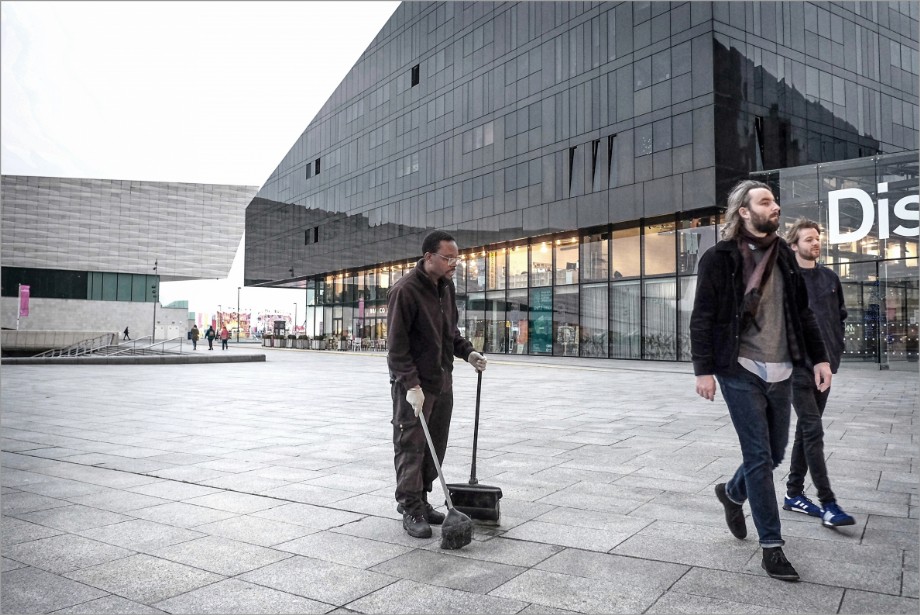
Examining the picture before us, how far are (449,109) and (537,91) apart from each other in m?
6.73

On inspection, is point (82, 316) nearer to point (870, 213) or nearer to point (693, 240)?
point (693, 240)

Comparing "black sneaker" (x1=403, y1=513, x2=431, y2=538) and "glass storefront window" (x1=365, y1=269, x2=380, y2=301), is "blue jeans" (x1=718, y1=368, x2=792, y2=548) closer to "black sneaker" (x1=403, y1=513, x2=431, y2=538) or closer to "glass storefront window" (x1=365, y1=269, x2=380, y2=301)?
"black sneaker" (x1=403, y1=513, x2=431, y2=538)

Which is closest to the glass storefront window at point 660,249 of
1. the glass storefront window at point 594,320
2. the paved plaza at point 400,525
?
the glass storefront window at point 594,320

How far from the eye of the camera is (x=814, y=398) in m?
4.27

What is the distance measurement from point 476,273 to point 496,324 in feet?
10.1

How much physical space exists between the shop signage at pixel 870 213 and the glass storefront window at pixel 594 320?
978cm

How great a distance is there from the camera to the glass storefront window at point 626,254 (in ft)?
90.0

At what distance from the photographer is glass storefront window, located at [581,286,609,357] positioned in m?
28.7

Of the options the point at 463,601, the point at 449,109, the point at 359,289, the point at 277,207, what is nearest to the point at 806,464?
the point at 463,601

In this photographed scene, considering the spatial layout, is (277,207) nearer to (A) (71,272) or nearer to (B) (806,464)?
(A) (71,272)

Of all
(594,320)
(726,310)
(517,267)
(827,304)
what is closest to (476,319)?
(517,267)

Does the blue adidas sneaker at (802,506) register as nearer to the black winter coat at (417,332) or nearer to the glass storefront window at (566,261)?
the black winter coat at (417,332)

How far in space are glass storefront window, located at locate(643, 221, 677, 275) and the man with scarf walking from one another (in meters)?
23.6

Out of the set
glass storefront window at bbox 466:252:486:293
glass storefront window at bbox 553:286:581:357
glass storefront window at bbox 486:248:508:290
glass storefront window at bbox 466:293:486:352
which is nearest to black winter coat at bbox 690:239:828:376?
glass storefront window at bbox 553:286:581:357
